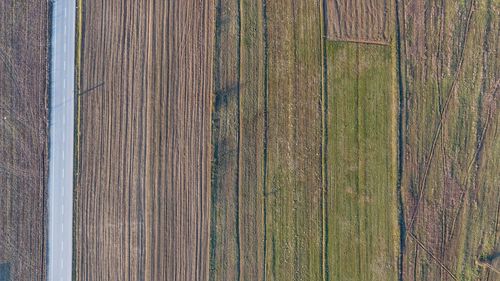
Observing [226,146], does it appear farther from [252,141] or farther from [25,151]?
[25,151]

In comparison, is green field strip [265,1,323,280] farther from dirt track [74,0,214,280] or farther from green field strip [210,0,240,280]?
dirt track [74,0,214,280]

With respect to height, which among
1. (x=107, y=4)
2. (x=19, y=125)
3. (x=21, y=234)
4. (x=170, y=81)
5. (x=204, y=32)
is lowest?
(x=21, y=234)

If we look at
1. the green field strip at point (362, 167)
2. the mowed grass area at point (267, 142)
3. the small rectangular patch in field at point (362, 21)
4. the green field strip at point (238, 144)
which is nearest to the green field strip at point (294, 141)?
the mowed grass area at point (267, 142)

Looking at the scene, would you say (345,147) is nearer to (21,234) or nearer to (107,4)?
(107,4)

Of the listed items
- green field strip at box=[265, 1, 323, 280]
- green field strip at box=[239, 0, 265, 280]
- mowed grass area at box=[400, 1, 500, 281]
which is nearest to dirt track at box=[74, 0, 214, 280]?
green field strip at box=[239, 0, 265, 280]

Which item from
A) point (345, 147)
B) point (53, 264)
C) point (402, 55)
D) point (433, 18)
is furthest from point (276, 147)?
point (53, 264)
